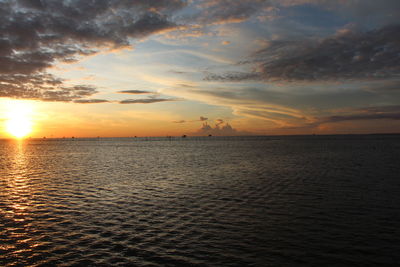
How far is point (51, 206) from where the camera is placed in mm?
28453

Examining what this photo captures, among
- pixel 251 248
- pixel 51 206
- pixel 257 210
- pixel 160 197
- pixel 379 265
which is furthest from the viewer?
pixel 160 197

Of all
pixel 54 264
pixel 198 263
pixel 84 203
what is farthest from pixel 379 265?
pixel 84 203

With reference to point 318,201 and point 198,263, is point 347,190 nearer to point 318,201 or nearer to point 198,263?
point 318,201

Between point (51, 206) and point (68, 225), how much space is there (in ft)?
26.6

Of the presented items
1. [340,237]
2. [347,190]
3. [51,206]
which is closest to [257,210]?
[340,237]

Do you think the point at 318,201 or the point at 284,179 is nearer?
the point at 318,201

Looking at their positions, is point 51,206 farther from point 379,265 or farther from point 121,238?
point 379,265

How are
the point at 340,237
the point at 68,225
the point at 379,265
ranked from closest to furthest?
the point at 379,265 < the point at 340,237 < the point at 68,225

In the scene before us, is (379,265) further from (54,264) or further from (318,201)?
(54,264)

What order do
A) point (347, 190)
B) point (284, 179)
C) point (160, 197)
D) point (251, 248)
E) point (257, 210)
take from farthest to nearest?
point (284, 179)
point (347, 190)
point (160, 197)
point (257, 210)
point (251, 248)

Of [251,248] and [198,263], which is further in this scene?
[251,248]

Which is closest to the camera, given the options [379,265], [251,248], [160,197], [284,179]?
[379,265]

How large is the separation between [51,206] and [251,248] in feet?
73.1

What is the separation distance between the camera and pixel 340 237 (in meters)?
19.0
